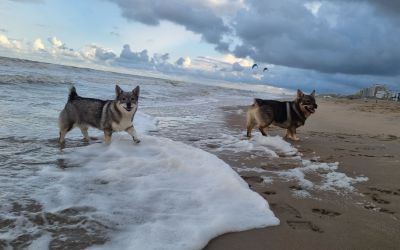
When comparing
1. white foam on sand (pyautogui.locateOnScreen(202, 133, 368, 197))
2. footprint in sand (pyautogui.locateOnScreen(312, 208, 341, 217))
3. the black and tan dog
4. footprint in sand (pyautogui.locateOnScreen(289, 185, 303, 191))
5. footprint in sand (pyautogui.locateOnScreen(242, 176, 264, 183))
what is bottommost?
footprint in sand (pyautogui.locateOnScreen(242, 176, 264, 183))

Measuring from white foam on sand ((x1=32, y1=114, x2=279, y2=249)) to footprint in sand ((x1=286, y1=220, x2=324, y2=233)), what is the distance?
0.16 meters

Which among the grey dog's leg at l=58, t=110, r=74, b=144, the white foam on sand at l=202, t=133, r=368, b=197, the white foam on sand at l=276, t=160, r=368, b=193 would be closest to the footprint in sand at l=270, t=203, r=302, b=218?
the white foam on sand at l=202, t=133, r=368, b=197

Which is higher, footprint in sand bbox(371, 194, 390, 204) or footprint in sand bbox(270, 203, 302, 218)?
footprint in sand bbox(371, 194, 390, 204)

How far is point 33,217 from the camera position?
362 cm

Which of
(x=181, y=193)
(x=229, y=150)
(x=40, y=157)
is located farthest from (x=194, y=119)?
(x=181, y=193)

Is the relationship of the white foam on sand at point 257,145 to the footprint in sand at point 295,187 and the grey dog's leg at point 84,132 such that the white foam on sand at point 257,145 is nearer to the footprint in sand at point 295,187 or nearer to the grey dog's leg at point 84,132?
the footprint in sand at point 295,187

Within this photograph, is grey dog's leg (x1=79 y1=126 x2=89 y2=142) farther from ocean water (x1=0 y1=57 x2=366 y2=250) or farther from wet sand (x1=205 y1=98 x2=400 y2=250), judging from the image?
wet sand (x1=205 y1=98 x2=400 y2=250)

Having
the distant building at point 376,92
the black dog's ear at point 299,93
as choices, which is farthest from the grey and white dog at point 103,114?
the distant building at point 376,92

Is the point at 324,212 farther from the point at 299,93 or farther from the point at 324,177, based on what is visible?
the point at 299,93

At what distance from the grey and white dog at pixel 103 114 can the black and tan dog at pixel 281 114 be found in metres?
3.02

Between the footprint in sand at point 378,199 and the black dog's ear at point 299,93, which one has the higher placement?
the black dog's ear at point 299,93

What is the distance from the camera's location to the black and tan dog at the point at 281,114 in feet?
30.8

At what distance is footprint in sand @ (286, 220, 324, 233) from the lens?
3.66m

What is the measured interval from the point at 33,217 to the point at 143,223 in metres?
1.01
